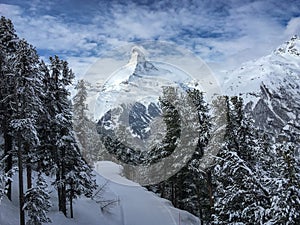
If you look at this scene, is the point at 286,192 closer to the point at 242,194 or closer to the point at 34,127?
the point at 242,194

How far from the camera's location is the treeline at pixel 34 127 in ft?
56.2

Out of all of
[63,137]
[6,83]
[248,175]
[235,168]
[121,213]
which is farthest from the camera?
[121,213]

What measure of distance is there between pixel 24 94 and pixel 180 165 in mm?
13430

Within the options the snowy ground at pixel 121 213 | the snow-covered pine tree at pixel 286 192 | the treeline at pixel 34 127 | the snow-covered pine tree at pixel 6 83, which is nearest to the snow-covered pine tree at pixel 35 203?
the treeline at pixel 34 127

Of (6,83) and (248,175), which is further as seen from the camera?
(6,83)

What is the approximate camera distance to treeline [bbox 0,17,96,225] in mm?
17141

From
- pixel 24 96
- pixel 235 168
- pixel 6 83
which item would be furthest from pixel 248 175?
pixel 6 83

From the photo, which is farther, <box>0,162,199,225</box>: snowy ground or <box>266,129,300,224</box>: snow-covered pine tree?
<box>0,162,199,225</box>: snowy ground

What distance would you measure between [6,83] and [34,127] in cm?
281

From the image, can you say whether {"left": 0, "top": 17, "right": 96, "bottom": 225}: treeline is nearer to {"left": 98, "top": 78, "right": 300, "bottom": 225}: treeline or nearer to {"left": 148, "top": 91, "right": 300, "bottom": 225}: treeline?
{"left": 98, "top": 78, "right": 300, "bottom": 225}: treeline

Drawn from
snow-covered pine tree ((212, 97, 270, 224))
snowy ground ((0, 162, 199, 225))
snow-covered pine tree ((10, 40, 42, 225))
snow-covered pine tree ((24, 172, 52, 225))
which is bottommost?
snowy ground ((0, 162, 199, 225))

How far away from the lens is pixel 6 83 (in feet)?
59.9

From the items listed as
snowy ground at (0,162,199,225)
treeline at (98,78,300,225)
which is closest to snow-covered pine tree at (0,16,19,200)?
snowy ground at (0,162,199,225)

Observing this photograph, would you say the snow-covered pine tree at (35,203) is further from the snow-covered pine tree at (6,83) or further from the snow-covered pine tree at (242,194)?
the snow-covered pine tree at (242,194)
